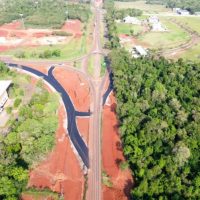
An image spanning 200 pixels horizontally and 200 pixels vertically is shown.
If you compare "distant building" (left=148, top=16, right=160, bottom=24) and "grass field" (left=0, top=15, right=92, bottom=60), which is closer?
"grass field" (left=0, top=15, right=92, bottom=60)

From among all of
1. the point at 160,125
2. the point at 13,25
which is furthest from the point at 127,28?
the point at 160,125

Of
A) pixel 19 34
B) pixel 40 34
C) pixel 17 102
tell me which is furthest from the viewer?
pixel 40 34

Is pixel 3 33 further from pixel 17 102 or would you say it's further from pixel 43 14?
pixel 17 102

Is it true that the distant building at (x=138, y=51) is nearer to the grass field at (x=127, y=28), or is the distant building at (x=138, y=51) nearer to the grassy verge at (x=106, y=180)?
the grass field at (x=127, y=28)

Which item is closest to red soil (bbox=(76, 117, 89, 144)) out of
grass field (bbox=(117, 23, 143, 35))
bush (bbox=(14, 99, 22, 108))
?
bush (bbox=(14, 99, 22, 108))

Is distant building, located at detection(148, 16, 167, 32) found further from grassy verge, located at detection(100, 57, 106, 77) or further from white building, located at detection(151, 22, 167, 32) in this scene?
grassy verge, located at detection(100, 57, 106, 77)

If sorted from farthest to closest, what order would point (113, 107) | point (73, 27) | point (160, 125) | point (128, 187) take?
point (73, 27) → point (113, 107) → point (160, 125) → point (128, 187)
